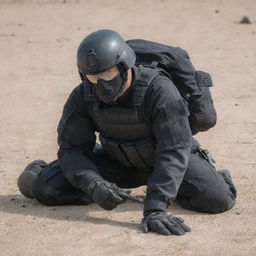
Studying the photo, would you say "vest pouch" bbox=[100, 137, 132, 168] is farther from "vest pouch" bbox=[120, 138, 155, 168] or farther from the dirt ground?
the dirt ground

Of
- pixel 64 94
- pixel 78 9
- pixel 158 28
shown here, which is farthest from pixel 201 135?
pixel 78 9

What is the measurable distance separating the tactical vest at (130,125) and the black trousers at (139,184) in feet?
0.66

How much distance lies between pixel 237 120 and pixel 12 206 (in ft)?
10.3

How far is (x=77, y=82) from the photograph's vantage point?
1076 cm

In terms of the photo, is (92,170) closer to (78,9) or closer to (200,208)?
(200,208)

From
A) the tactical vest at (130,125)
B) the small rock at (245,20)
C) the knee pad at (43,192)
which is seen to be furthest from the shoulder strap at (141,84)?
the small rock at (245,20)

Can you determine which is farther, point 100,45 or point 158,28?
point 158,28

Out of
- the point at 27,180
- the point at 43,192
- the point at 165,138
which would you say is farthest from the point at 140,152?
the point at 27,180

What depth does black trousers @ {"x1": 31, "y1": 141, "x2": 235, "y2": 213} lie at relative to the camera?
6125 mm

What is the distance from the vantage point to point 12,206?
6371 millimetres

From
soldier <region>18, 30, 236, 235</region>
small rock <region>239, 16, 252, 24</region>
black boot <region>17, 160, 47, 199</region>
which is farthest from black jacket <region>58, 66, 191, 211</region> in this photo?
small rock <region>239, 16, 252, 24</region>

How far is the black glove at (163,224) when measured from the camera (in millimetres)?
5613

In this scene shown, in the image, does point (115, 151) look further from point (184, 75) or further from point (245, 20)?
point (245, 20)

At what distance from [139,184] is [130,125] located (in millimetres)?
670
